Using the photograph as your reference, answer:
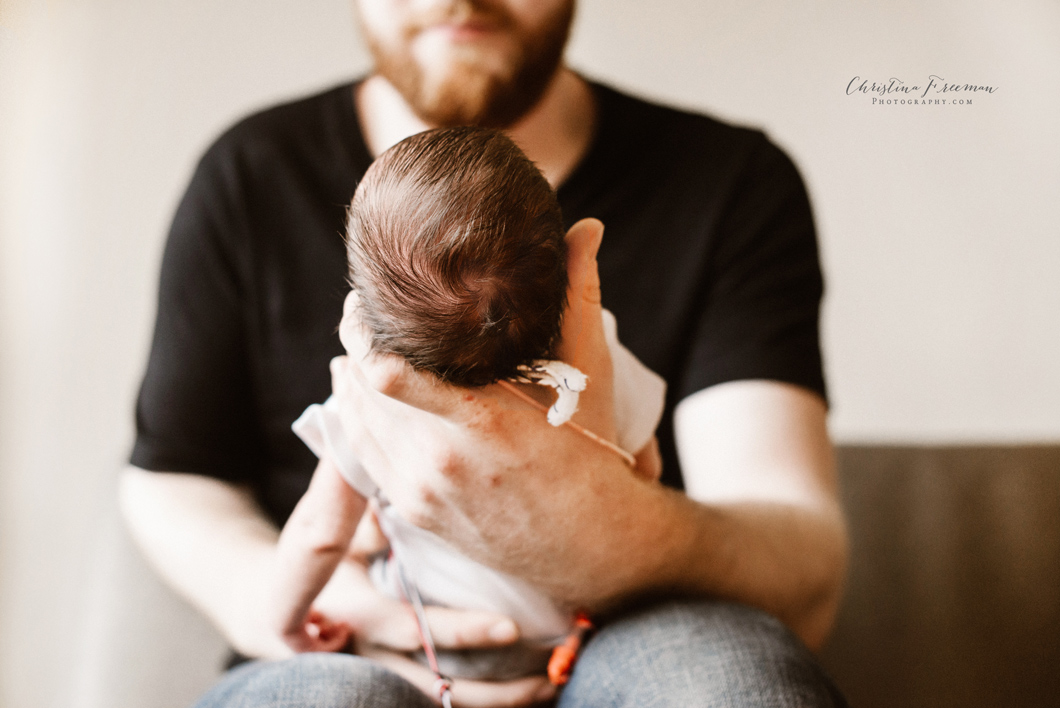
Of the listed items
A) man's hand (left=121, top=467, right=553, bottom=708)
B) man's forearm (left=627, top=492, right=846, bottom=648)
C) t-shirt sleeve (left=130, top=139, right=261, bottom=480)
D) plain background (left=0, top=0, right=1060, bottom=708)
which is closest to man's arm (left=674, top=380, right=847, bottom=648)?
man's forearm (left=627, top=492, right=846, bottom=648)

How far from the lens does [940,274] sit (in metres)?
1.04

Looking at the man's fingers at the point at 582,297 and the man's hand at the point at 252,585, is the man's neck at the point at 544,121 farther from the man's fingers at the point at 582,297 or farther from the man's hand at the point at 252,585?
the man's hand at the point at 252,585

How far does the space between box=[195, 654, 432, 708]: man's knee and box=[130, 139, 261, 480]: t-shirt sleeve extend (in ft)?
0.90

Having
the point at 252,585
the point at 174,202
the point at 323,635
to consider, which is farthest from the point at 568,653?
the point at 174,202

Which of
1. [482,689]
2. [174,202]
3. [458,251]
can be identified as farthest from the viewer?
[174,202]

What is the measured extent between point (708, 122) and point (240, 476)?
59cm

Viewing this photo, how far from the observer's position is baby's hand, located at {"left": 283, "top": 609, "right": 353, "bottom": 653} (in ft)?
1.88

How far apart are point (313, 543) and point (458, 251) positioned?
0.25 metres

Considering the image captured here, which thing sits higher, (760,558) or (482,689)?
(760,558)

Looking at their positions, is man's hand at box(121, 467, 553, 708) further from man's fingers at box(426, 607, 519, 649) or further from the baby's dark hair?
the baby's dark hair

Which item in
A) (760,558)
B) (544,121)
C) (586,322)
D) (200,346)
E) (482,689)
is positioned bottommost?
(482,689)

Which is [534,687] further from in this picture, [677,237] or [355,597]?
[677,237]

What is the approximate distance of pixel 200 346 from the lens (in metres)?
0.71

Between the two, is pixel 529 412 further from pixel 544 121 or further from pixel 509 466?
pixel 544 121
